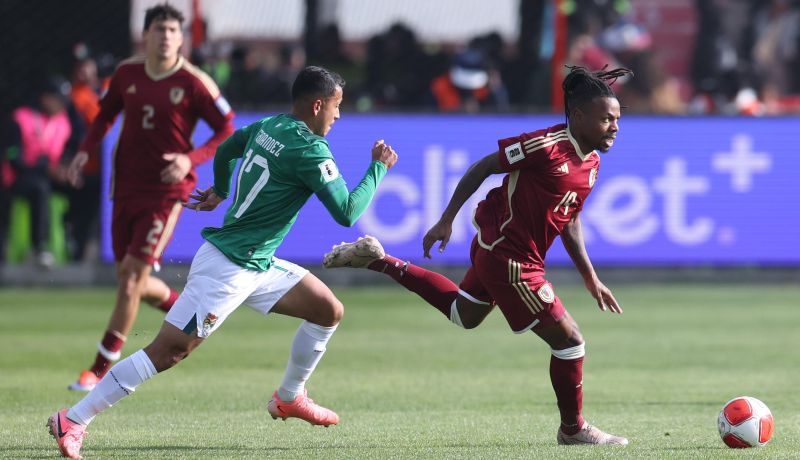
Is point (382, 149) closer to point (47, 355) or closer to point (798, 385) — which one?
point (798, 385)

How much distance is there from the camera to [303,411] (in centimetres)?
797

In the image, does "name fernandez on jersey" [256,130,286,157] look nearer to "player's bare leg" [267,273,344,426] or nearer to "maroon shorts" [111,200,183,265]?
"player's bare leg" [267,273,344,426]

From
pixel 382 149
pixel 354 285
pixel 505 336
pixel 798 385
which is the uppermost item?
pixel 382 149

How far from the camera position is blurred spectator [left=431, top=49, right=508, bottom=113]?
18.9 metres

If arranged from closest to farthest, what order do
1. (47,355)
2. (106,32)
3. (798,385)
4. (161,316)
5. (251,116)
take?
(798,385) < (47,355) < (161,316) < (251,116) < (106,32)

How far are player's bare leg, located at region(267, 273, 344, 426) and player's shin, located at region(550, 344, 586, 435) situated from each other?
120 centimetres

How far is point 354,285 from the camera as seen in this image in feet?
61.4

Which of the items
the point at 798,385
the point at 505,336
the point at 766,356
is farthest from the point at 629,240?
the point at 798,385

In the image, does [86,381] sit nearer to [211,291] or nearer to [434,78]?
[211,291]

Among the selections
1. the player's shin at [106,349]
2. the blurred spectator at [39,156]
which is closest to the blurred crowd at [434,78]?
the blurred spectator at [39,156]

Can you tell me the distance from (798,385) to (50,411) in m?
Answer: 5.14

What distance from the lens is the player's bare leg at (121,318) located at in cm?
991

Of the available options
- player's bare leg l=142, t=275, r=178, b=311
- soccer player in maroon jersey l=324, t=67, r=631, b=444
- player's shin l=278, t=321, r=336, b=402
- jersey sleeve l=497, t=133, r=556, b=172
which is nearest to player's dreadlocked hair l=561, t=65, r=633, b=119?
soccer player in maroon jersey l=324, t=67, r=631, b=444

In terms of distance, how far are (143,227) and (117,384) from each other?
10.3 ft
